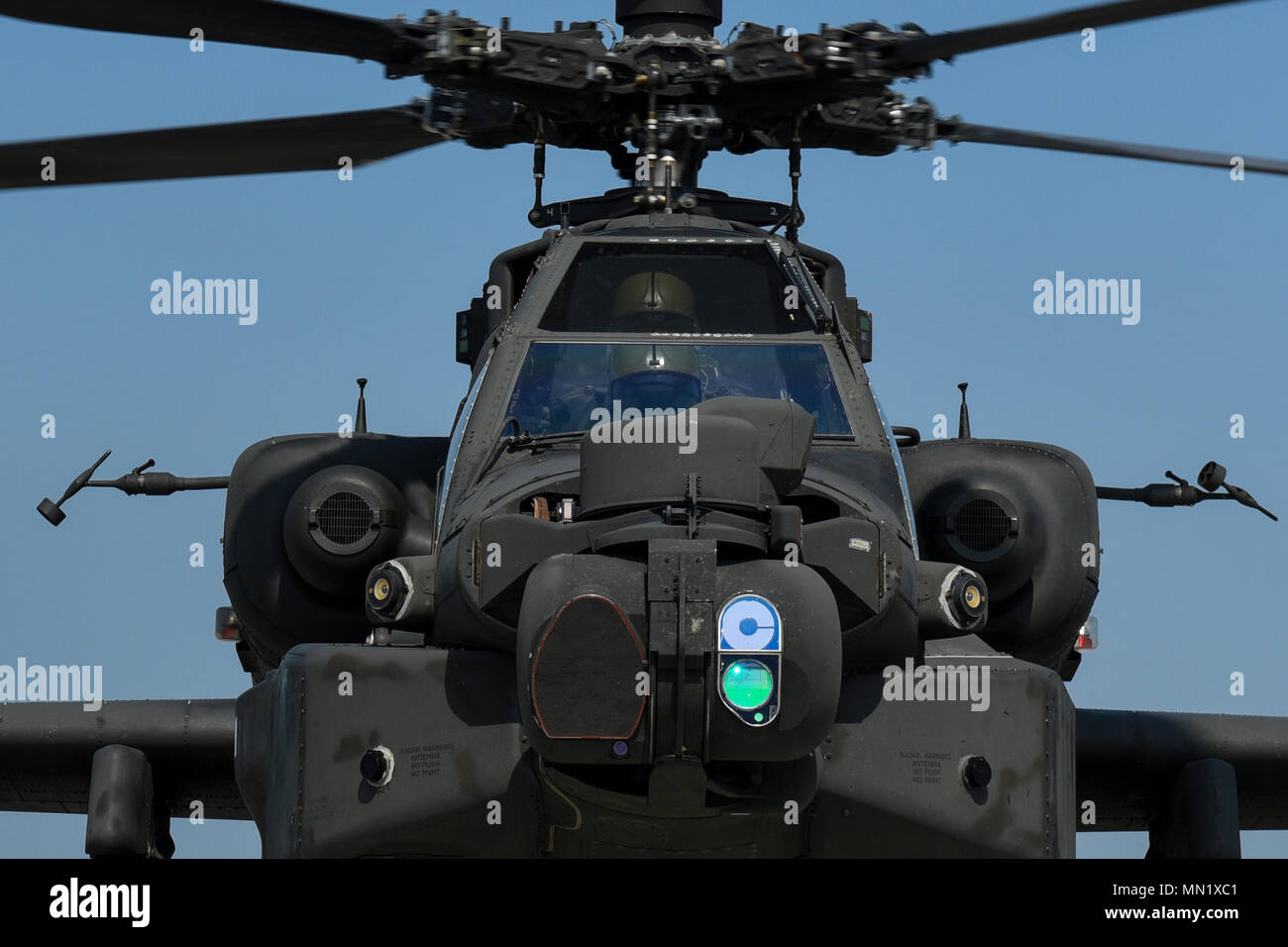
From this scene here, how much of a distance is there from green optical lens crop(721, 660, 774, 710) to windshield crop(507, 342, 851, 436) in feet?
7.09

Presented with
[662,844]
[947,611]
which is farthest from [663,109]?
[662,844]

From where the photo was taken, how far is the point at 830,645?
5844 mm

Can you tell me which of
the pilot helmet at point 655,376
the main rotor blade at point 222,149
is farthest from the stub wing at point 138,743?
the pilot helmet at point 655,376

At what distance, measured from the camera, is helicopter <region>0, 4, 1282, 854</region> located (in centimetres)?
583

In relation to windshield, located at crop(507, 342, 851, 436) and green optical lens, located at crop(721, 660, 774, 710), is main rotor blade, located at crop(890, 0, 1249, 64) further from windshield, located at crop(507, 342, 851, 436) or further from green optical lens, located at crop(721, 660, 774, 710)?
green optical lens, located at crop(721, 660, 774, 710)

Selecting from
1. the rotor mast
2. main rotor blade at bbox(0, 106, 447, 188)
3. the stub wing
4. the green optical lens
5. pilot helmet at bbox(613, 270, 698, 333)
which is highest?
the rotor mast

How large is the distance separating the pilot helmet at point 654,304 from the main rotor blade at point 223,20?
4.80 feet

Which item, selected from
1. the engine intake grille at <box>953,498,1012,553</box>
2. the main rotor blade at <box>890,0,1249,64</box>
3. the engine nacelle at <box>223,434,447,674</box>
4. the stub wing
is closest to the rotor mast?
the main rotor blade at <box>890,0,1249,64</box>

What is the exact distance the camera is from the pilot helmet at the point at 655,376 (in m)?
7.89

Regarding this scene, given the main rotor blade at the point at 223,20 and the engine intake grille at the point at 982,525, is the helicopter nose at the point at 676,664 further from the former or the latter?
the engine intake grille at the point at 982,525

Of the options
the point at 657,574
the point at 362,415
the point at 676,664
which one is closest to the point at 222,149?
the point at 362,415

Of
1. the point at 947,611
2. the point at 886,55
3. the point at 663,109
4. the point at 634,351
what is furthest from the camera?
the point at 663,109

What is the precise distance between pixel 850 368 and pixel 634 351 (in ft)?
2.87
